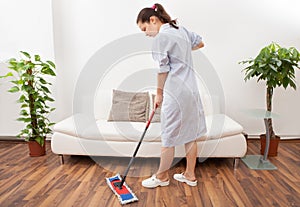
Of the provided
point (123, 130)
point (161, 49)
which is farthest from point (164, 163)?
point (161, 49)

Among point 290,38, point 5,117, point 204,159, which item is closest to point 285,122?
point 290,38

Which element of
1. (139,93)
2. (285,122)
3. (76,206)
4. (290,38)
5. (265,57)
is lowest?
(76,206)

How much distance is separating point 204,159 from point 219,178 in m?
0.30

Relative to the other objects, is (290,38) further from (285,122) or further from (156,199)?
(156,199)

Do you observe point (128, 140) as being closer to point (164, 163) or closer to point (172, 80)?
point (164, 163)

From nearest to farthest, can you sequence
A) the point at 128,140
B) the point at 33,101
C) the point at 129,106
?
the point at 128,140, the point at 33,101, the point at 129,106

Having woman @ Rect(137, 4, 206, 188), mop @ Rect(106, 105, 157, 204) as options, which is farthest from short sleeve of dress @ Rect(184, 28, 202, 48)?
mop @ Rect(106, 105, 157, 204)

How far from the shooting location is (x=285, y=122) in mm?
3404

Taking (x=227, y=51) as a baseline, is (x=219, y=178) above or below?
below

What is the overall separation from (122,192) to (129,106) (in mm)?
1092

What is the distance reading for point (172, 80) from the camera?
2.08 metres

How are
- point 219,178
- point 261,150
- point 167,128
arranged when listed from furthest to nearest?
point 261,150, point 219,178, point 167,128

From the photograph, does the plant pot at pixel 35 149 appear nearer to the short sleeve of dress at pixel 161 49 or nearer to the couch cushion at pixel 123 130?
the couch cushion at pixel 123 130

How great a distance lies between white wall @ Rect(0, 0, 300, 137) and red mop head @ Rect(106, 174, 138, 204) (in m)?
1.41
